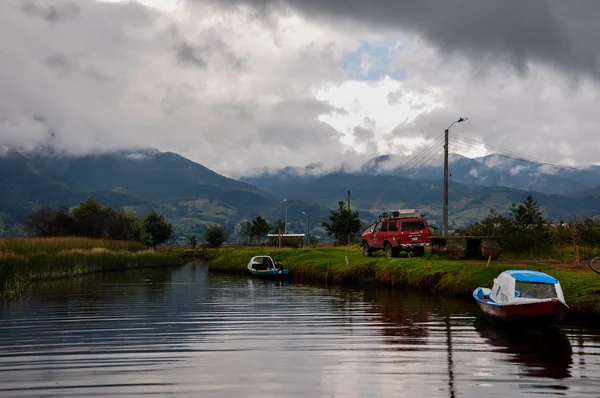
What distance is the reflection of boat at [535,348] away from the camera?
1538 cm

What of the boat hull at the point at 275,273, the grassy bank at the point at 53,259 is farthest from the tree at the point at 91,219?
the boat hull at the point at 275,273

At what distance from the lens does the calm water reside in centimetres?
1330

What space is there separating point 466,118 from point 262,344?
113 ft

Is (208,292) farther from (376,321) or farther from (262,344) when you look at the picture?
(262,344)

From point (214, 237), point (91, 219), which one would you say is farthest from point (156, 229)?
point (91, 219)

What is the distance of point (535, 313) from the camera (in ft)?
65.7

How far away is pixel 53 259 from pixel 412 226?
30785 mm

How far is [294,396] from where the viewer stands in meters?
12.5

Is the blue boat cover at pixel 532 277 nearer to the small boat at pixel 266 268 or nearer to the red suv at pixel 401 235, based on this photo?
the red suv at pixel 401 235

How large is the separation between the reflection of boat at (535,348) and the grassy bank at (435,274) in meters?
3.54

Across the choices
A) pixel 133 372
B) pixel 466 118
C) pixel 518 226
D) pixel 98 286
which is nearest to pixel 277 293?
pixel 98 286

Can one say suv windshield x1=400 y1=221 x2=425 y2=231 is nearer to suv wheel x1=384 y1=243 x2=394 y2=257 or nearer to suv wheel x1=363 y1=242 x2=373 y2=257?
suv wheel x1=384 y1=243 x2=394 y2=257

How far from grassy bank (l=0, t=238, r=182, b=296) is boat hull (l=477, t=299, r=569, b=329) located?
29.1 meters

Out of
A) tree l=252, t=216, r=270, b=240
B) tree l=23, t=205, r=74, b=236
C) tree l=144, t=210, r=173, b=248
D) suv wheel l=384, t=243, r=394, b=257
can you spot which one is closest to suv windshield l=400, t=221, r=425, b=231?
suv wheel l=384, t=243, r=394, b=257
